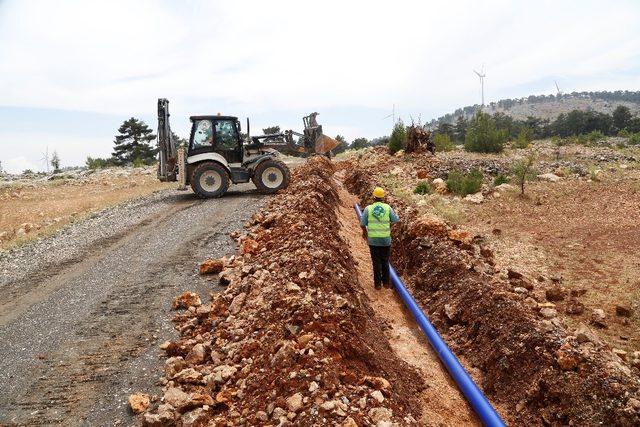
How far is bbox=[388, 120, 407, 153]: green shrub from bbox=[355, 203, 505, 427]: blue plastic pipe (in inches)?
723

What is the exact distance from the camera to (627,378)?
5023 millimetres

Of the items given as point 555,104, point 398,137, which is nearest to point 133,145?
point 398,137

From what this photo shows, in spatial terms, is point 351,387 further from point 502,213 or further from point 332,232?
point 502,213

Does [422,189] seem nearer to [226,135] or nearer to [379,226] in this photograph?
[226,135]

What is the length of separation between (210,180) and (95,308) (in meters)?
7.80

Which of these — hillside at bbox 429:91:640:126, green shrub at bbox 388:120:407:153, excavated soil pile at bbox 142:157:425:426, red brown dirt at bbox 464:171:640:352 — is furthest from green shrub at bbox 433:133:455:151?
hillside at bbox 429:91:640:126

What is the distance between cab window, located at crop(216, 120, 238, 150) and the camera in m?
14.1

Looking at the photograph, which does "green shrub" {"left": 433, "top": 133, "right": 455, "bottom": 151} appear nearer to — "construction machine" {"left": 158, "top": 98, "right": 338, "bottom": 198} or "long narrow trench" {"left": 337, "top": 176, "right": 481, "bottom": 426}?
"construction machine" {"left": 158, "top": 98, "right": 338, "bottom": 198}

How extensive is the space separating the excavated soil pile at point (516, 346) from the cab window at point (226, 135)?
7.09 meters

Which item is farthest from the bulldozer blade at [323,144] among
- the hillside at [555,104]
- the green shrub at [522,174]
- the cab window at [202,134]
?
the hillside at [555,104]

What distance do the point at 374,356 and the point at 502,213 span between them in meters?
8.80

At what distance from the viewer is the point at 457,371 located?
613 centimetres

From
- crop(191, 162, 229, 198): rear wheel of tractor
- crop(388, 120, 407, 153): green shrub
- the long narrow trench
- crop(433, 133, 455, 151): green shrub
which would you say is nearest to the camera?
the long narrow trench

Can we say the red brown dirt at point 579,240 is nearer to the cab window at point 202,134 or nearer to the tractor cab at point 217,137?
the tractor cab at point 217,137
